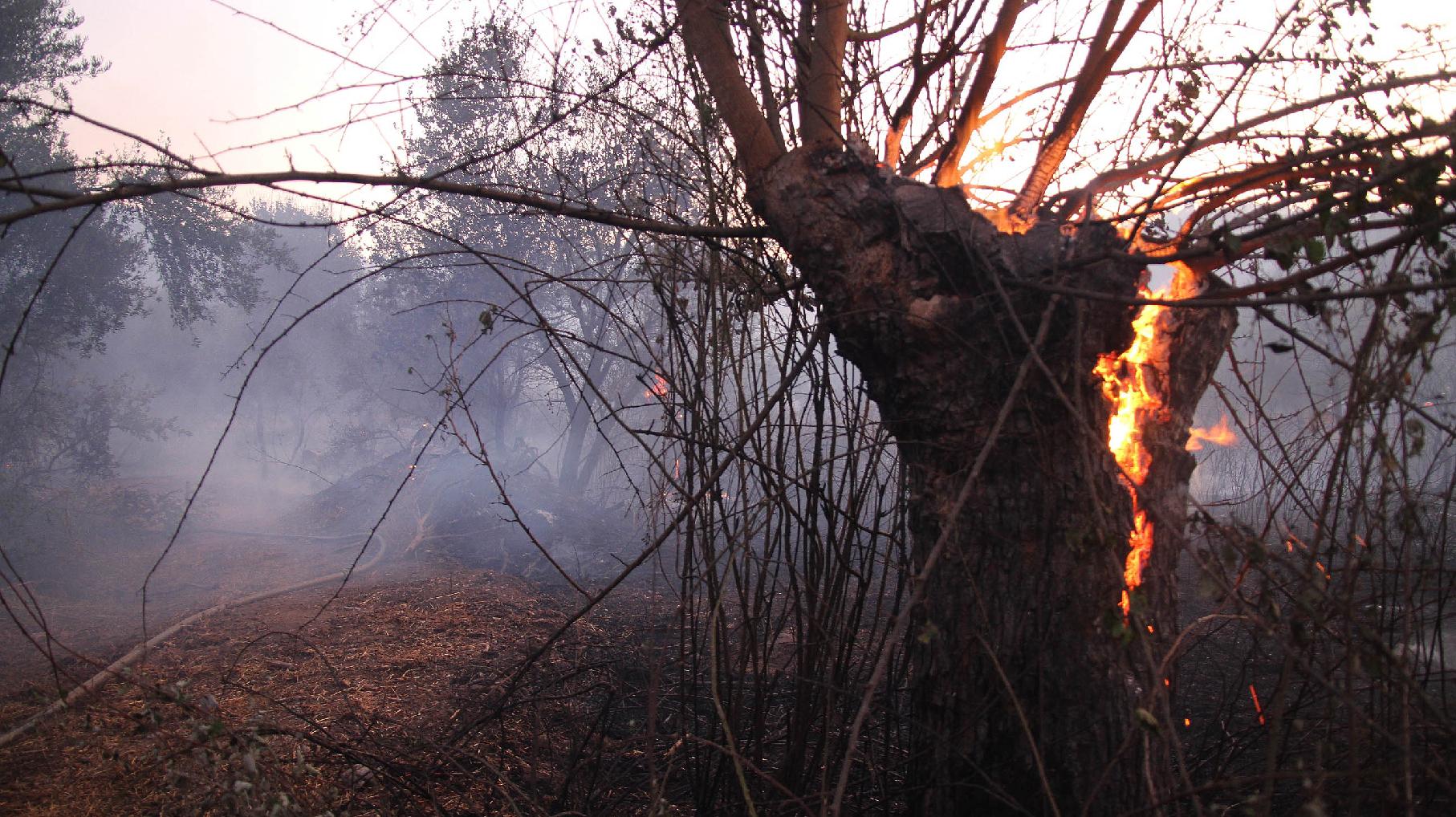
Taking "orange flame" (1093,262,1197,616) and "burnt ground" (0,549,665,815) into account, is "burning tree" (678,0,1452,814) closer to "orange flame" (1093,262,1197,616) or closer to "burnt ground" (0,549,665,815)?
"orange flame" (1093,262,1197,616)

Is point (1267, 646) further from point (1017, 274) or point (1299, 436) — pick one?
point (1017, 274)

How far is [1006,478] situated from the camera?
196 cm

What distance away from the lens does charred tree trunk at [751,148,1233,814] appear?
190 cm

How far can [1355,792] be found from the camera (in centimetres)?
104

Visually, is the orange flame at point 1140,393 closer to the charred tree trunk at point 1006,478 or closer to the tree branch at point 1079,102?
the charred tree trunk at point 1006,478

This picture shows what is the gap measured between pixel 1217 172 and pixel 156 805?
446 cm

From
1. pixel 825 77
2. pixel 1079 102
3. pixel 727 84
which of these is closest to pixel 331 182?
pixel 727 84

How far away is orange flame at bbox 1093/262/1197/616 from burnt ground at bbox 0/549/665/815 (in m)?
1.35

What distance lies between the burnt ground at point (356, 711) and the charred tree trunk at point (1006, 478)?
88cm

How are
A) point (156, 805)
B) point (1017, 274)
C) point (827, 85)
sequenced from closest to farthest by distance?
point (1017, 274), point (827, 85), point (156, 805)

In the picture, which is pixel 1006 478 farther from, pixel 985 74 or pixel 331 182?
pixel 331 182

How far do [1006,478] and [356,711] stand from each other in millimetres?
4161

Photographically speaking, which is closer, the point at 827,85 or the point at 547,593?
the point at 827,85

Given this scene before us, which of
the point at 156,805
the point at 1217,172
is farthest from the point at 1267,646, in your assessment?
the point at 156,805
